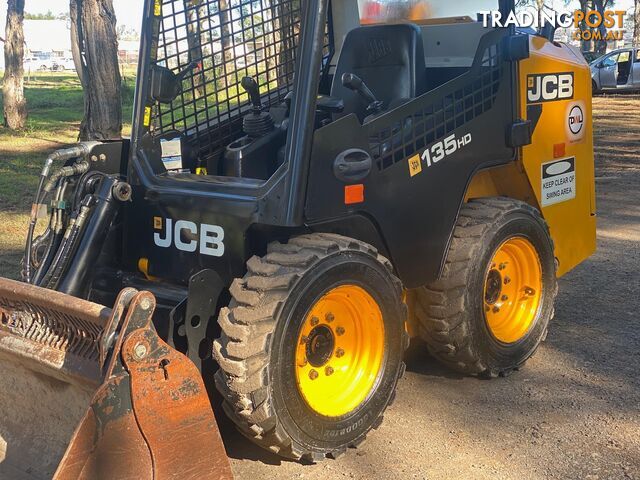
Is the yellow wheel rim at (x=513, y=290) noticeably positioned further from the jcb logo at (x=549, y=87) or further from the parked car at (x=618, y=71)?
the parked car at (x=618, y=71)

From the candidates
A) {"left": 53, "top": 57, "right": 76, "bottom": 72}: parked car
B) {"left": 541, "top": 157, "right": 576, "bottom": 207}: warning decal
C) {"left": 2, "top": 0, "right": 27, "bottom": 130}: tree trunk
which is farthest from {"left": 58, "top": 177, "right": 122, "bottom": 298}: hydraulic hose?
{"left": 53, "top": 57, "right": 76, "bottom": 72}: parked car

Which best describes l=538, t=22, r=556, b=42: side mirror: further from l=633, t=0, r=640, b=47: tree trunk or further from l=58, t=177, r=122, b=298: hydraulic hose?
l=633, t=0, r=640, b=47: tree trunk

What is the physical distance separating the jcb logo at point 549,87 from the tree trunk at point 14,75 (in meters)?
15.8

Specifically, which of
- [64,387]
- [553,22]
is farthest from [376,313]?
[553,22]

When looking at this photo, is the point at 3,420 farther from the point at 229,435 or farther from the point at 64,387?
the point at 229,435

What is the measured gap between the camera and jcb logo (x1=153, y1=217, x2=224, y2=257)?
3863 millimetres

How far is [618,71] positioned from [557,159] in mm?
23650

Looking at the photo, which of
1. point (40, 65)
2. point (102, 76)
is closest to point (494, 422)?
point (102, 76)

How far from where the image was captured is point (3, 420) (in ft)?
12.4

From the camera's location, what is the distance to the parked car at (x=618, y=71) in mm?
26406

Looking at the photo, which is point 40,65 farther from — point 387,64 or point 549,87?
point 549,87

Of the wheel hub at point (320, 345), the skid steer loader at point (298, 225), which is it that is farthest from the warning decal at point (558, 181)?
the wheel hub at point (320, 345)

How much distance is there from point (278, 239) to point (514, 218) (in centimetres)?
161

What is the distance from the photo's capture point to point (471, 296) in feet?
14.6
